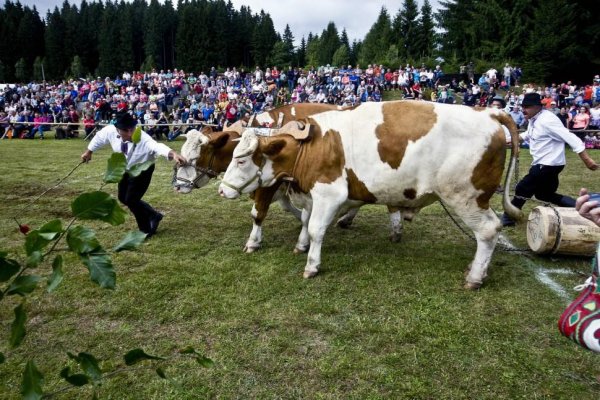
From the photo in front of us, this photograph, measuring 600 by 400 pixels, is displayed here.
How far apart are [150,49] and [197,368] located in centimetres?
9644

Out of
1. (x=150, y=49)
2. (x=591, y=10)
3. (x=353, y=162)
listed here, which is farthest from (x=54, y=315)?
(x=150, y=49)

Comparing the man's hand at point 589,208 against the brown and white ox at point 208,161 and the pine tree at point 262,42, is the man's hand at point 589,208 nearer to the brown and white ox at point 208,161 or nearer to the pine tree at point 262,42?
the brown and white ox at point 208,161

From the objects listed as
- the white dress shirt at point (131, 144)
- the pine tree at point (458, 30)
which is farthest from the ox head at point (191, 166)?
the pine tree at point (458, 30)

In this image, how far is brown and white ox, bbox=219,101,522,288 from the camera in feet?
14.8

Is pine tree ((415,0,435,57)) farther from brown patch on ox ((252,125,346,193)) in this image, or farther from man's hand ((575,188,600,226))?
man's hand ((575,188,600,226))

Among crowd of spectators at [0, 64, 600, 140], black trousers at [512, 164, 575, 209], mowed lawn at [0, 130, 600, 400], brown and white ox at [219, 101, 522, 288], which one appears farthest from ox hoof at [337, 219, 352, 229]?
crowd of spectators at [0, 64, 600, 140]

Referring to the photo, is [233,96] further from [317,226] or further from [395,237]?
[317,226]

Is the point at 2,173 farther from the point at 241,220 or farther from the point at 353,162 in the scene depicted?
the point at 353,162

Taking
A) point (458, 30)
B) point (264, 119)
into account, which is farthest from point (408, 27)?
point (264, 119)

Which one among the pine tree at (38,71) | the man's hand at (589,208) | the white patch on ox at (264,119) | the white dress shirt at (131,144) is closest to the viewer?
the man's hand at (589,208)

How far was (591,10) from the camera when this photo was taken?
37.4 m

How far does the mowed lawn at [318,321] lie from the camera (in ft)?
10.5

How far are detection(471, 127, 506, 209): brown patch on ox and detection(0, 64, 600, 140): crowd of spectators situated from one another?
48.9 ft

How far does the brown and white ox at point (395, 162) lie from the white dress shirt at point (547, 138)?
5.19 ft
